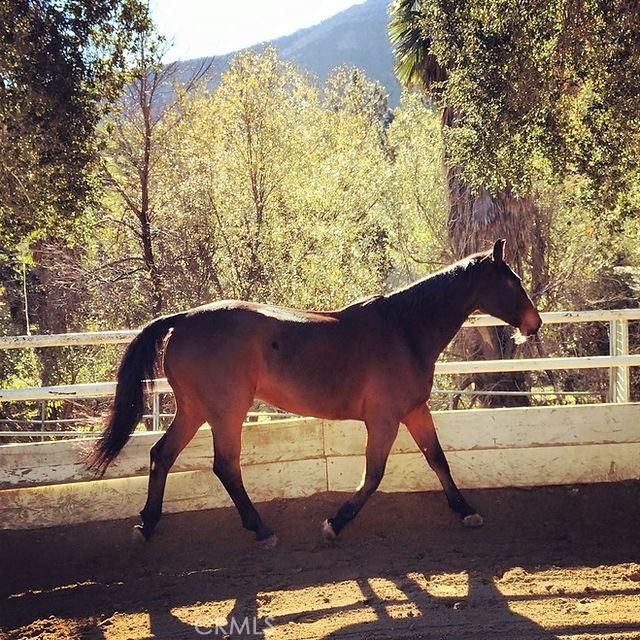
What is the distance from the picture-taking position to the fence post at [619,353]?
20.1 ft

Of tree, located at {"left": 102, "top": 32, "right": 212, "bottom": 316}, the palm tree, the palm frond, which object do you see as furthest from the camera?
tree, located at {"left": 102, "top": 32, "right": 212, "bottom": 316}

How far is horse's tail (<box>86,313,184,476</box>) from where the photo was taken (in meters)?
5.05

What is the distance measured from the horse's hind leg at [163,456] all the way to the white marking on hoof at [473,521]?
2.10 metres

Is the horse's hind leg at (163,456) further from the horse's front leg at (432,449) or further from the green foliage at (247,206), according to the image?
the green foliage at (247,206)

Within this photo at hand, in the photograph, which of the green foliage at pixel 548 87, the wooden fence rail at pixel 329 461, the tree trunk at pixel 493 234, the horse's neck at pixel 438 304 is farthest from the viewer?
the tree trunk at pixel 493 234

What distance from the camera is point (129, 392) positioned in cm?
511

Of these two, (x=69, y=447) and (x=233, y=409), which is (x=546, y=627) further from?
(x=69, y=447)

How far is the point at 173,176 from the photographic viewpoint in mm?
14055

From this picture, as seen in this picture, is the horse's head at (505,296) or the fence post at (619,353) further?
the fence post at (619,353)

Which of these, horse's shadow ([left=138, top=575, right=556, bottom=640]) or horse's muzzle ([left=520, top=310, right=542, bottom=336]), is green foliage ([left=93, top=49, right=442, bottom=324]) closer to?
horse's muzzle ([left=520, top=310, right=542, bottom=336])

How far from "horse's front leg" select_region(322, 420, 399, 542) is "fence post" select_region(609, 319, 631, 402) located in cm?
231

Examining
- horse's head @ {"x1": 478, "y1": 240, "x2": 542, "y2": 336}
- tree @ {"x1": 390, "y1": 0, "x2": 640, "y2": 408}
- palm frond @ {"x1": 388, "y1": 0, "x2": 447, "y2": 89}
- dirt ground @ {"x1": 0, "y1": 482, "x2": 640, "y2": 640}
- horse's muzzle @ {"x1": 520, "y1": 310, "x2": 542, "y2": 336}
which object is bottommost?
dirt ground @ {"x1": 0, "y1": 482, "x2": 640, "y2": 640}

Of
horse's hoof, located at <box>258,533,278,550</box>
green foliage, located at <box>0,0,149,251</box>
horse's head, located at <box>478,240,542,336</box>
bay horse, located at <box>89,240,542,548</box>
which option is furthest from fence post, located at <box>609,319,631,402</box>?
green foliage, located at <box>0,0,149,251</box>

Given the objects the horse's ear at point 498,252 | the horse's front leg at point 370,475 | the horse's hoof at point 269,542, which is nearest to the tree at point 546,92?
the horse's ear at point 498,252
